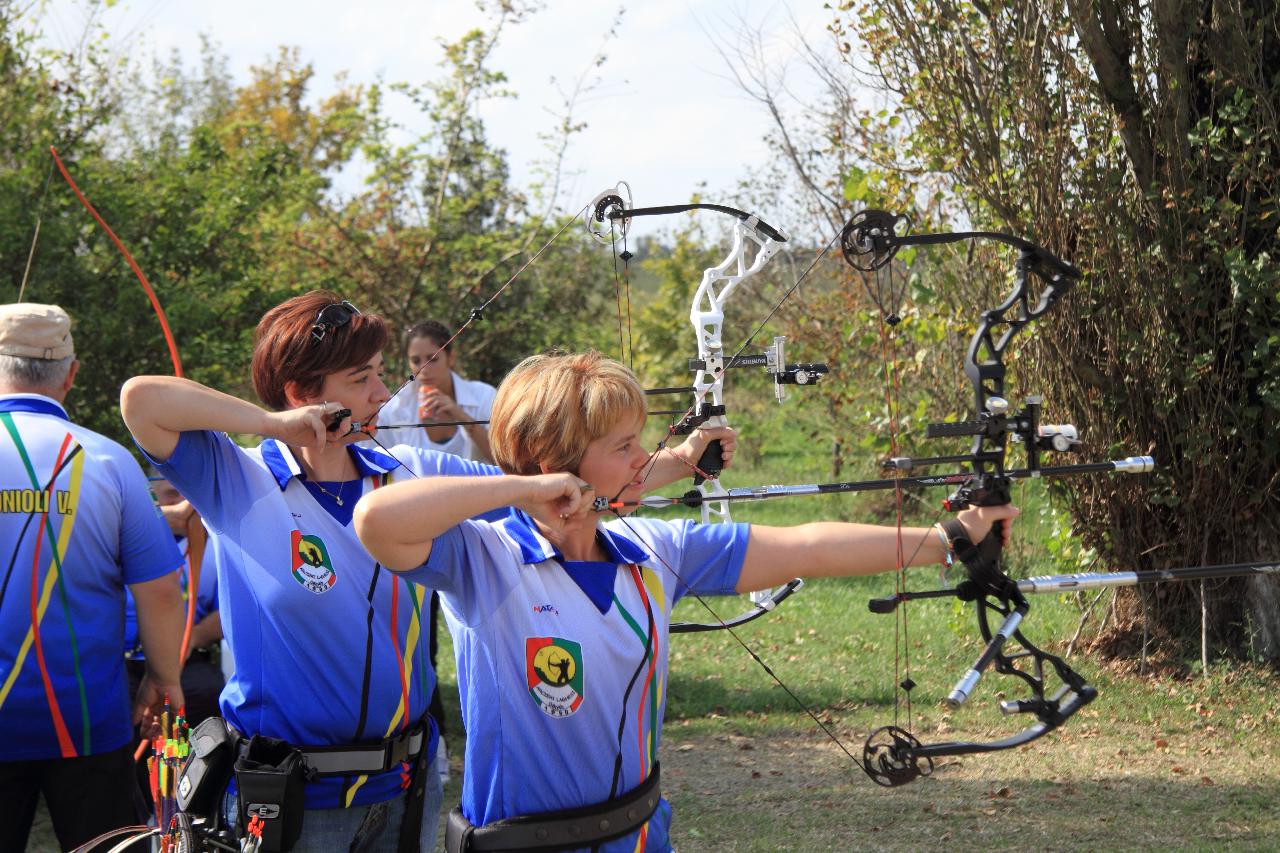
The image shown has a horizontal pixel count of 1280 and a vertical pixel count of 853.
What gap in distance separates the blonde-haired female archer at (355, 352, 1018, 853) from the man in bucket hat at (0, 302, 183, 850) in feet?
4.34

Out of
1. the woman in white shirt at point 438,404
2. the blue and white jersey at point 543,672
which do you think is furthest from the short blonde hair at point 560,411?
the woman in white shirt at point 438,404

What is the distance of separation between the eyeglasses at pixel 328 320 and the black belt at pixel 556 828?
0.99 metres

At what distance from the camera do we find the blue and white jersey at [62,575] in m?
2.79

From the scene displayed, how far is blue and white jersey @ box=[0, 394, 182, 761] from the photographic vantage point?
2791 mm

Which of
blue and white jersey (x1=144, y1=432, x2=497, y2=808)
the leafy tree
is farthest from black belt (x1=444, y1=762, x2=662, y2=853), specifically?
the leafy tree

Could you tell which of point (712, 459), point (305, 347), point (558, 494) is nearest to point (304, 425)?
point (305, 347)

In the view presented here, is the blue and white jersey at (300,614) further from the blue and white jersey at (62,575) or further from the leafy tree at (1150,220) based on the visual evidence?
the leafy tree at (1150,220)

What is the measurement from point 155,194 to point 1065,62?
5.31 metres

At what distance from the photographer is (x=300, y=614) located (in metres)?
2.31

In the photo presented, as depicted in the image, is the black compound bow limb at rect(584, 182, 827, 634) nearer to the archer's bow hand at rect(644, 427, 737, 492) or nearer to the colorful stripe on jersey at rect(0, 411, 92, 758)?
the archer's bow hand at rect(644, 427, 737, 492)

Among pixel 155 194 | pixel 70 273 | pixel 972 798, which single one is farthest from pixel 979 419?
pixel 155 194

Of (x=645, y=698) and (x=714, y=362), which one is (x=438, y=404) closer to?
(x=714, y=362)

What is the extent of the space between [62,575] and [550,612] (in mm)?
1511

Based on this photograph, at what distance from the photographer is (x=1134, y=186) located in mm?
5418
